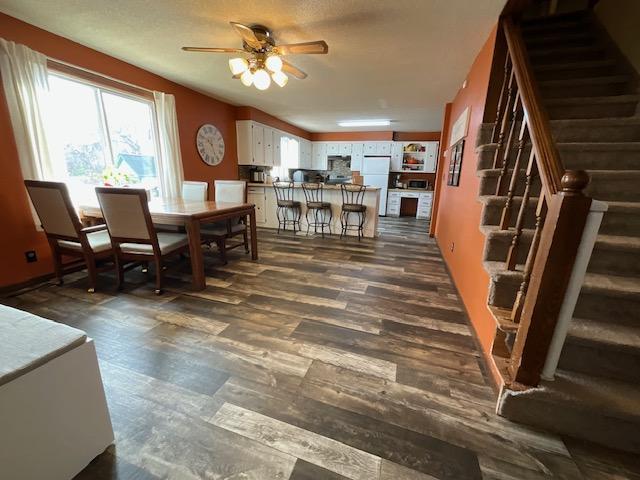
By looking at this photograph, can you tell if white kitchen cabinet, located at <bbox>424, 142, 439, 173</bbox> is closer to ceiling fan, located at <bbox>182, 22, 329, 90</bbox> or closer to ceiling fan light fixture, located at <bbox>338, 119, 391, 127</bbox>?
ceiling fan light fixture, located at <bbox>338, 119, 391, 127</bbox>

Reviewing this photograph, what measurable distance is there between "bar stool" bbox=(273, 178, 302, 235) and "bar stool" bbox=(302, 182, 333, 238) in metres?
0.21

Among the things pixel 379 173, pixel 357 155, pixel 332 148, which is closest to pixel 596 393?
pixel 379 173

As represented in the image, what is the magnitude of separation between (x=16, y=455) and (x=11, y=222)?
2.59 metres

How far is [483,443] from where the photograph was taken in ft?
3.65

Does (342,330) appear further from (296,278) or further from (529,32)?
(529,32)

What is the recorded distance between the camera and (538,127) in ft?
3.92

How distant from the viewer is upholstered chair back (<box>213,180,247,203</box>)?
3.50m

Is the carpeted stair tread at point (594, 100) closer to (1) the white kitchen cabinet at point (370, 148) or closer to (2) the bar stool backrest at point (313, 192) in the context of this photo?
(2) the bar stool backrest at point (313, 192)

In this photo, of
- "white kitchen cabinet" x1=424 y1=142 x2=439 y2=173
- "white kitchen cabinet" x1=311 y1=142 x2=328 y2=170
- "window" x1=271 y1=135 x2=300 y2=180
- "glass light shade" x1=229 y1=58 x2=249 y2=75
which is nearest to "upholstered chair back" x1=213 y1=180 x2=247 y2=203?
"glass light shade" x1=229 y1=58 x2=249 y2=75

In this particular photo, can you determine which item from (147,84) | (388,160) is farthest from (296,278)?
(388,160)

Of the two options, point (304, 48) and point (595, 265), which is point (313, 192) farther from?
point (595, 265)

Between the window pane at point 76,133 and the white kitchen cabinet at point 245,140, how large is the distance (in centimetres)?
245

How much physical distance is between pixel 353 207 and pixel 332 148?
4.32 metres

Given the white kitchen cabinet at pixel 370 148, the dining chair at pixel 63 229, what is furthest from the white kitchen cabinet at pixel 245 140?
the white kitchen cabinet at pixel 370 148
